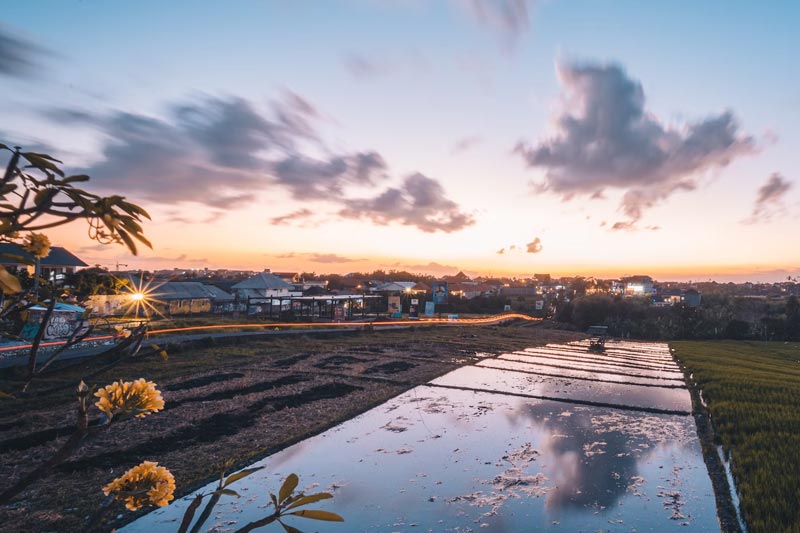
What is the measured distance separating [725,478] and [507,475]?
14.2ft

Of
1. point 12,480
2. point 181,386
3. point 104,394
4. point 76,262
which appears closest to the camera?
point 104,394

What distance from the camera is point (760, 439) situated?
32.5ft

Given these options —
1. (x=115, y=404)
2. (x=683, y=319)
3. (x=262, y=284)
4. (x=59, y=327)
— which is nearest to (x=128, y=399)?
(x=115, y=404)

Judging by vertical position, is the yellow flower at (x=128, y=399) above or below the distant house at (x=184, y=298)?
above

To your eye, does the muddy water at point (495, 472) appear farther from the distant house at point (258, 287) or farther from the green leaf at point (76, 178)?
the distant house at point (258, 287)

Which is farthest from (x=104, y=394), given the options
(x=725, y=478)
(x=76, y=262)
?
(x=76, y=262)

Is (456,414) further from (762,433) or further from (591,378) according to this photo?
(591,378)

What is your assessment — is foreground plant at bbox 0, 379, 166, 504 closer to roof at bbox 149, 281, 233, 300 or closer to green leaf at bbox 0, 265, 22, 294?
green leaf at bbox 0, 265, 22, 294

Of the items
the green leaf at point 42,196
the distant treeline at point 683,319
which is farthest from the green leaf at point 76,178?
the distant treeline at point 683,319

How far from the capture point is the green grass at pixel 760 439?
6.84m

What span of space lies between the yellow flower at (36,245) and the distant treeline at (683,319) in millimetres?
56154

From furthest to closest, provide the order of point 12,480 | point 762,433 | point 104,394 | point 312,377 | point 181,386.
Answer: point 312,377, point 181,386, point 762,433, point 12,480, point 104,394

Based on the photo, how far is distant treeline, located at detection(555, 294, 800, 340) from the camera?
47.8 metres

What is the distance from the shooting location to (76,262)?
4303 centimetres
